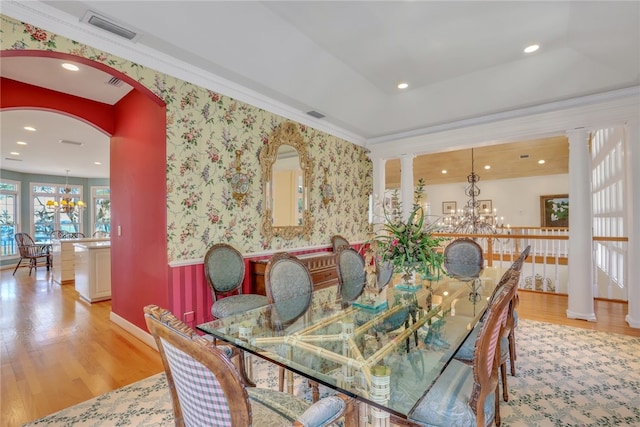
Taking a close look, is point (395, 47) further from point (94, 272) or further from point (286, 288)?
point (94, 272)

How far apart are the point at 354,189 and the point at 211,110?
289 centimetres

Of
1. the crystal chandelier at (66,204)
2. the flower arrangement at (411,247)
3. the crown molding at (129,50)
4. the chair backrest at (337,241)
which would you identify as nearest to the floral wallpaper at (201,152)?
the crown molding at (129,50)

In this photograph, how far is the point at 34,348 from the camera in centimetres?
291

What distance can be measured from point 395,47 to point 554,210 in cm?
851

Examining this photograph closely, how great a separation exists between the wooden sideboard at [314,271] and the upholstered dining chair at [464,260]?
1389 millimetres

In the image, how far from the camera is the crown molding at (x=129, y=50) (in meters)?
1.94

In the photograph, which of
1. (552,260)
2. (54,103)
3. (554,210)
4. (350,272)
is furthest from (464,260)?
(554,210)

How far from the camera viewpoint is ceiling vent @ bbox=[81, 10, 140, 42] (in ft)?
6.80

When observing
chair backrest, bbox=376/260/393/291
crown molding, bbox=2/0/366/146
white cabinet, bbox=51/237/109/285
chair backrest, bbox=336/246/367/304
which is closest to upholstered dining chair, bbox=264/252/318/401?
chair backrest, bbox=336/246/367/304

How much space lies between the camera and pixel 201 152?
115 inches

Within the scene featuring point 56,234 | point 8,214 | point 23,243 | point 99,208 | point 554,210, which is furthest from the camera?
point 99,208

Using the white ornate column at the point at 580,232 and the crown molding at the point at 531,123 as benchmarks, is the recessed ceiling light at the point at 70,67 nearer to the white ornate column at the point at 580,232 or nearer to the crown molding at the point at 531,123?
the crown molding at the point at 531,123

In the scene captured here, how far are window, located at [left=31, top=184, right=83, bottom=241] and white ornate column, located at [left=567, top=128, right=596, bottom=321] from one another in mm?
11421

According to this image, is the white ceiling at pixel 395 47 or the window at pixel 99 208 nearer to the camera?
the white ceiling at pixel 395 47
